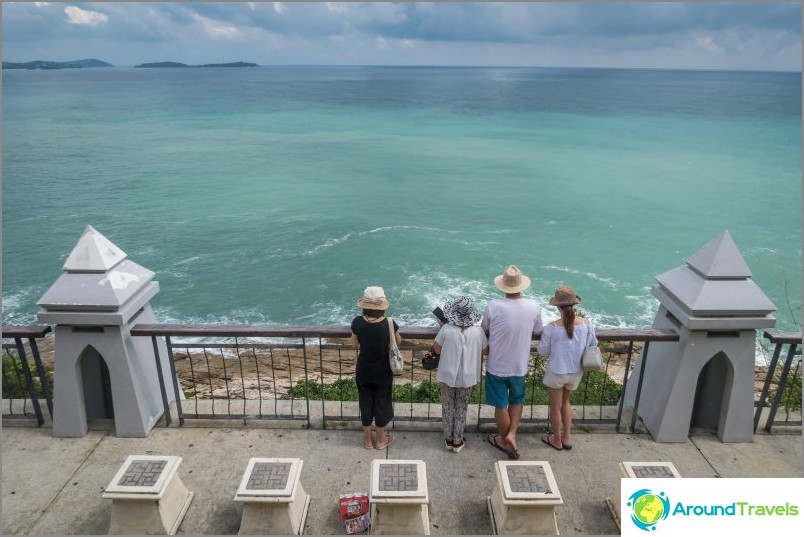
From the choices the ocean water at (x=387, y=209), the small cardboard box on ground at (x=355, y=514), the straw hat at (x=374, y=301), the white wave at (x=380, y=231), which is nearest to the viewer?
the small cardboard box on ground at (x=355, y=514)

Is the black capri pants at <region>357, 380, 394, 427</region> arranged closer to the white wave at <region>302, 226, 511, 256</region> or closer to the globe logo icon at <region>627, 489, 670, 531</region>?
the globe logo icon at <region>627, 489, 670, 531</region>

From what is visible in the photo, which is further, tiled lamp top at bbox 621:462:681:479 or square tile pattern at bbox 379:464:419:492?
tiled lamp top at bbox 621:462:681:479

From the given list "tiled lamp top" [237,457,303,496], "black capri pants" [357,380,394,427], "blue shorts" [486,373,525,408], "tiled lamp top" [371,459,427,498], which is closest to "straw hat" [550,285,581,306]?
"blue shorts" [486,373,525,408]

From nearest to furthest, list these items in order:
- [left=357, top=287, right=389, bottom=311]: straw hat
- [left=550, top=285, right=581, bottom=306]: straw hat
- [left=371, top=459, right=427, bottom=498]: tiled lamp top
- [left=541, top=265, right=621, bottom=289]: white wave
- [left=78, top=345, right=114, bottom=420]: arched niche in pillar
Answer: [left=371, top=459, right=427, bottom=498]: tiled lamp top < [left=550, top=285, right=581, bottom=306]: straw hat < [left=357, top=287, right=389, bottom=311]: straw hat < [left=78, top=345, right=114, bottom=420]: arched niche in pillar < [left=541, top=265, right=621, bottom=289]: white wave

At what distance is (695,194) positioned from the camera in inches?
1820

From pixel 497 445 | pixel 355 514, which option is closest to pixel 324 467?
pixel 355 514

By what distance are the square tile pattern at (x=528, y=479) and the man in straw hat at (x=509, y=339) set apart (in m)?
0.93

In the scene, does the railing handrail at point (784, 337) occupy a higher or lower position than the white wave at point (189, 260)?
higher

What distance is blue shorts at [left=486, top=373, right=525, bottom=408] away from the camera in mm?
5926

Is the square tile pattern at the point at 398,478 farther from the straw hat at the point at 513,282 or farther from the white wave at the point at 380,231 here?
the white wave at the point at 380,231

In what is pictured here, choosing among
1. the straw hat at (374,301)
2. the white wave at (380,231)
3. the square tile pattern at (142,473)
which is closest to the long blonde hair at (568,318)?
the straw hat at (374,301)

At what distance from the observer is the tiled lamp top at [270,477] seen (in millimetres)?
4887

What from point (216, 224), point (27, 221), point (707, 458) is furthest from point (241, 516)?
point (27, 221)

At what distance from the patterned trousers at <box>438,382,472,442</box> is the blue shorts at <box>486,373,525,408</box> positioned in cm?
22
